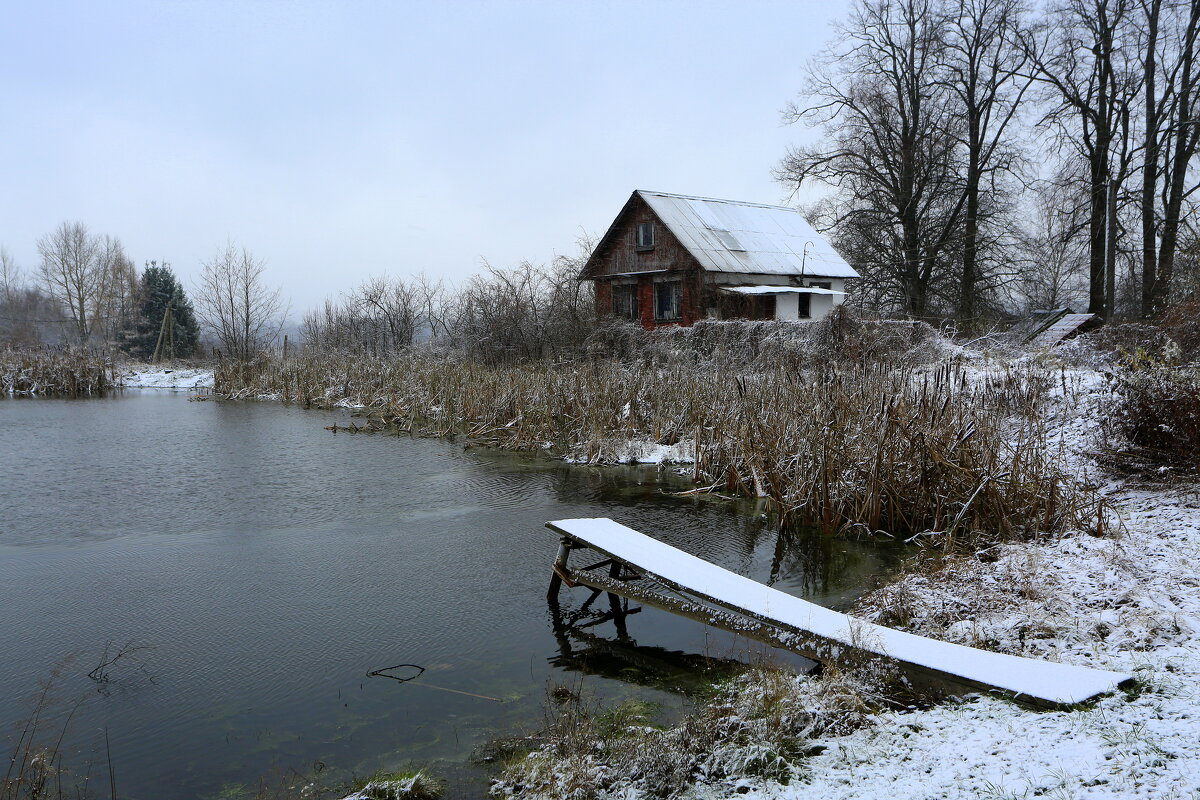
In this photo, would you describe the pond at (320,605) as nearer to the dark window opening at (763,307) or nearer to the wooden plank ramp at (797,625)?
the wooden plank ramp at (797,625)

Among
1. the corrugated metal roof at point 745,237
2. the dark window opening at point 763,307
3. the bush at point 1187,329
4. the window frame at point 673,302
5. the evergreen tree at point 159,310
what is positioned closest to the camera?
the bush at point 1187,329

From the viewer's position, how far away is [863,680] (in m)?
4.02

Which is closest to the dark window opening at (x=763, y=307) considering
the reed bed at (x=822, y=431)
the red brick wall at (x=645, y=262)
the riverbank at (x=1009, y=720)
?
the red brick wall at (x=645, y=262)

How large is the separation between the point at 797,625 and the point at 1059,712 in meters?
1.35

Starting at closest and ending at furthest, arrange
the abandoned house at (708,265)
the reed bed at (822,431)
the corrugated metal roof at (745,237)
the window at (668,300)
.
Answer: the reed bed at (822,431) < the abandoned house at (708,265) < the corrugated metal roof at (745,237) < the window at (668,300)

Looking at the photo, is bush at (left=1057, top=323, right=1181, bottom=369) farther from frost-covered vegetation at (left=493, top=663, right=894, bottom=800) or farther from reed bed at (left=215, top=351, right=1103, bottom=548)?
frost-covered vegetation at (left=493, top=663, right=894, bottom=800)

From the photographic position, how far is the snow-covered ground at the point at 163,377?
2762 centimetres

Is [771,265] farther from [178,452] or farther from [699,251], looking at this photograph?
[178,452]

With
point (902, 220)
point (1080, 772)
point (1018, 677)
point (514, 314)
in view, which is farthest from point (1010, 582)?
point (902, 220)

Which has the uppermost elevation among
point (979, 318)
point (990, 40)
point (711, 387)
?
point (990, 40)

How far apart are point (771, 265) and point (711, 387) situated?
1593 centimetres

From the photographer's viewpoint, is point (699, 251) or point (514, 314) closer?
point (514, 314)

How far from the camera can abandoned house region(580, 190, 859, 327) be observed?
25.9 metres

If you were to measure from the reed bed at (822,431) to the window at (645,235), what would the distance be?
11.9 m
